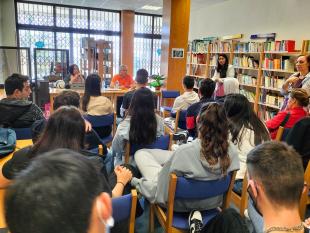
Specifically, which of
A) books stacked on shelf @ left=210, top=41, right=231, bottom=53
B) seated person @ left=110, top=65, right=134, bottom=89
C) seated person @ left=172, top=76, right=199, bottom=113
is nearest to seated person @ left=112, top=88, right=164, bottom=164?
seated person @ left=172, top=76, right=199, bottom=113

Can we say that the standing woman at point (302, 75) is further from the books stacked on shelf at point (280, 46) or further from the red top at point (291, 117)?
the books stacked on shelf at point (280, 46)

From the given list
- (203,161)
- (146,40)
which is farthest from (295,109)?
(146,40)

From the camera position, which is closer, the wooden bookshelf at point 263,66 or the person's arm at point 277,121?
the person's arm at point 277,121

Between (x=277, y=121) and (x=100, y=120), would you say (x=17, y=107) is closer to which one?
(x=100, y=120)

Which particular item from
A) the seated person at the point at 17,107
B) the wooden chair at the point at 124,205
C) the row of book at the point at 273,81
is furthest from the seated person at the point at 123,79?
the wooden chair at the point at 124,205

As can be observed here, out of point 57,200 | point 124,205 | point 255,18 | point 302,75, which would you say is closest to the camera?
point 57,200

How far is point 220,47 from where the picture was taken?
715 cm

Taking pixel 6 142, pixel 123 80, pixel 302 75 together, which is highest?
pixel 302 75

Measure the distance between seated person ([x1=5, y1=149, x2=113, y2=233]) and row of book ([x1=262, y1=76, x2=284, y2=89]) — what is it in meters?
5.39

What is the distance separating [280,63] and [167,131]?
2979 mm

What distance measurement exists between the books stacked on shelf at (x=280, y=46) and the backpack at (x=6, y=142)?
480cm

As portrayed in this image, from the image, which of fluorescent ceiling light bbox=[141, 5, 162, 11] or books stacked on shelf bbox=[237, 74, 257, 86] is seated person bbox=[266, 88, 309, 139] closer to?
books stacked on shelf bbox=[237, 74, 257, 86]

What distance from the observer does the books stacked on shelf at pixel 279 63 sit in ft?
16.9

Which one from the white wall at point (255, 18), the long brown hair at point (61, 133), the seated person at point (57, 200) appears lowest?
the long brown hair at point (61, 133)
